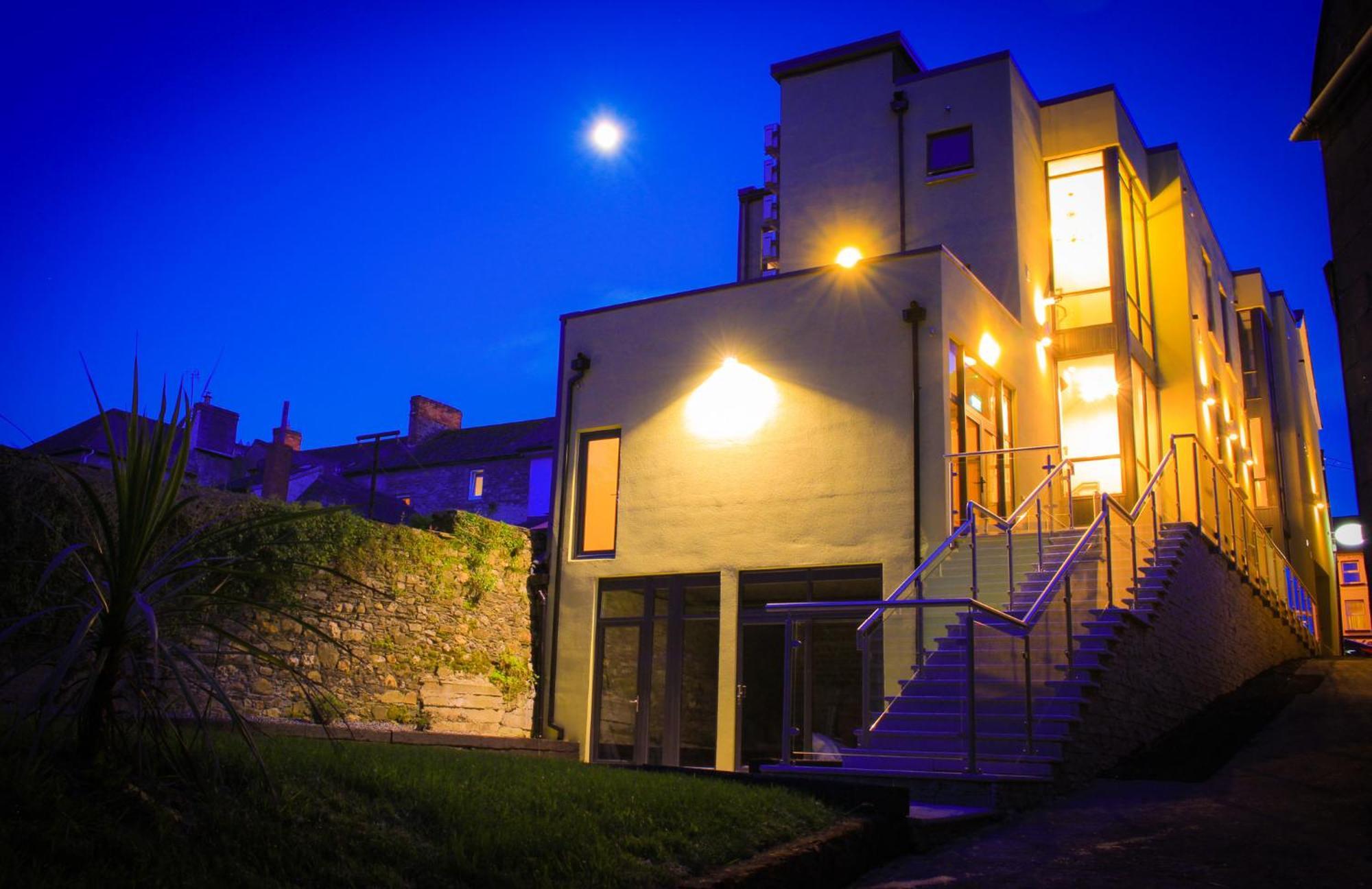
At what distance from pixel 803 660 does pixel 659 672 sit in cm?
284

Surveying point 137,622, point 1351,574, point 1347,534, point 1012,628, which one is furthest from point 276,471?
point 1351,574

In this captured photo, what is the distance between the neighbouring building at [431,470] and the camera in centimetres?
3266

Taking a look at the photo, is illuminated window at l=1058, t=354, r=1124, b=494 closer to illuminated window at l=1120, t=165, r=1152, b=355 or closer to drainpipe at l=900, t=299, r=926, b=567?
illuminated window at l=1120, t=165, r=1152, b=355

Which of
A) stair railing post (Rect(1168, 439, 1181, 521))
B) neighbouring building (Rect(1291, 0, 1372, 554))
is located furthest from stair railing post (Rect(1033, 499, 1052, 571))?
neighbouring building (Rect(1291, 0, 1372, 554))

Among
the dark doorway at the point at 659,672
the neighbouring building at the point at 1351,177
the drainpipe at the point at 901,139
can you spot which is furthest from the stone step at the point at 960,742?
the drainpipe at the point at 901,139

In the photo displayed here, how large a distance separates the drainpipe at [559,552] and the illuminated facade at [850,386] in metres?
0.03

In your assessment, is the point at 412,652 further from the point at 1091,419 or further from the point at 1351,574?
the point at 1351,574

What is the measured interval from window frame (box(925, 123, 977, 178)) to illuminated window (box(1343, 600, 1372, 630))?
39.9 m

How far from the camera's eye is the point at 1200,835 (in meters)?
6.47

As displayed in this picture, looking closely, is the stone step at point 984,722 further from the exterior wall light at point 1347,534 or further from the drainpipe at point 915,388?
the exterior wall light at point 1347,534

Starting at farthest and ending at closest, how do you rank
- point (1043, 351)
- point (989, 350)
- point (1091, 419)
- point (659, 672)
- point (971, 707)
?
point (1091, 419), point (1043, 351), point (989, 350), point (659, 672), point (971, 707)

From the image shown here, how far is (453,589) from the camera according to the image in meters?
14.5

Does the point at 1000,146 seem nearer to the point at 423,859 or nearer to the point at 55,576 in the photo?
the point at 55,576

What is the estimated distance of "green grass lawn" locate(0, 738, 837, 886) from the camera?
11.8 feet
